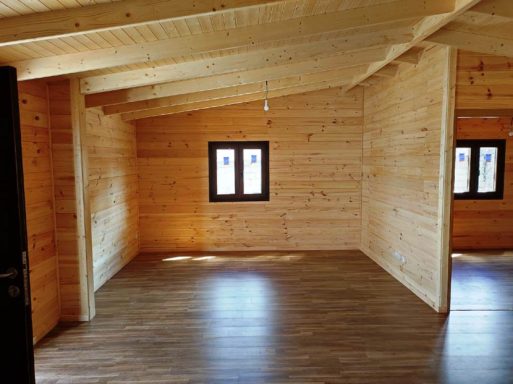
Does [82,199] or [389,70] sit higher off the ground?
[389,70]

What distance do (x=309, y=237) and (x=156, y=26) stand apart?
15.9ft

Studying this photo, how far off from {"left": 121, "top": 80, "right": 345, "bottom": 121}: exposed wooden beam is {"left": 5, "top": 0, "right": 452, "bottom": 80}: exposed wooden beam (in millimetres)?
2902

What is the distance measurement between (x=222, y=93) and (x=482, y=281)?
4.44 m

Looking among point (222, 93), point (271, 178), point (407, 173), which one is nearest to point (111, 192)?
point (222, 93)

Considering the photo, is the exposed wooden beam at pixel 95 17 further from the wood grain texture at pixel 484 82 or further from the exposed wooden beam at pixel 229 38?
the wood grain texture at pixel 484 82

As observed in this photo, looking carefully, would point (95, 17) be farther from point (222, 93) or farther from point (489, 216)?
point (489, 216)

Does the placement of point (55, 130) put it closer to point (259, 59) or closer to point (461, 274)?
point (259, 59)

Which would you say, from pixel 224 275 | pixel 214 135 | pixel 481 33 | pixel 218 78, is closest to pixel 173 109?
pixel 214 135

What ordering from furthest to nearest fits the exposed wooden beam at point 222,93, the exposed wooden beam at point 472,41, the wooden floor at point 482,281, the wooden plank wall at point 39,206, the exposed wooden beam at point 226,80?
the exposed wooden beam at point 222,93
the exposed wooden beam at point 226,80
the wooden floor at point 482,281
the exposed wooden beam at point 472,41
the wooden plank wall at point 39,206

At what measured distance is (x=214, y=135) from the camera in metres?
6.44

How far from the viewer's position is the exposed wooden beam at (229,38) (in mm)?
2748

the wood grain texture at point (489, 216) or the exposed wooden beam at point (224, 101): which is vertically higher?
the exposed wooden beam at point (224, 101)

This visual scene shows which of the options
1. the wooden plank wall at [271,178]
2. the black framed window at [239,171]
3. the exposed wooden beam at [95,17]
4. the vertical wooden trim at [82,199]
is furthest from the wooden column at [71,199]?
the black framed window at [239,171]

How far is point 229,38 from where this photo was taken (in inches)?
111
